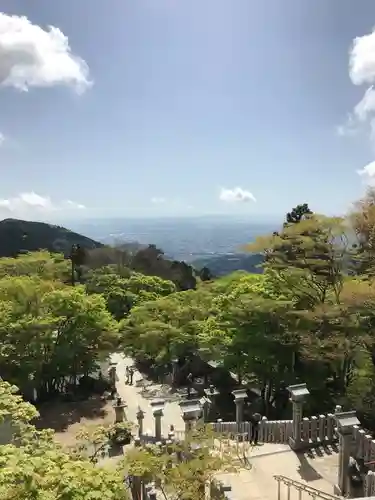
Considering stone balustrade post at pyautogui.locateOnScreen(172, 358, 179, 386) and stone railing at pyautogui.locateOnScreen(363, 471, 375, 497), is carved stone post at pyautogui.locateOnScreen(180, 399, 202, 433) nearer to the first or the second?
stone railing at pyautogui.locateOnScreen(363, 471, 375, 497)

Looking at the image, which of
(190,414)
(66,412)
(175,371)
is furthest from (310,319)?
(66,412)

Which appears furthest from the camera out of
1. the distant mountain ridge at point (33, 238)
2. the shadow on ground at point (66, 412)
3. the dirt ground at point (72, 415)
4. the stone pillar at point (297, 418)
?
the distant mountain ridge at point (33, 238)

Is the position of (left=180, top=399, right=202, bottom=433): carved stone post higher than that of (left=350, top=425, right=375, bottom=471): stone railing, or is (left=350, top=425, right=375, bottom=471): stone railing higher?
(left=180, top=399, right=202, bottom=433): carved stone post

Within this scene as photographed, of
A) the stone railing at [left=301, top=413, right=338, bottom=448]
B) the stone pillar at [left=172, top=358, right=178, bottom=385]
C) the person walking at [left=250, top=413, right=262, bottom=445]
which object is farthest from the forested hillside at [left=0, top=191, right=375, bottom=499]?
the person walking at [left=250, top=413, right=262, bottom=445]

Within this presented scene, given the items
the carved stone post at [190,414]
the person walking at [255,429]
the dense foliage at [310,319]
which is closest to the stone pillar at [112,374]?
the dense foliage at [310,319]

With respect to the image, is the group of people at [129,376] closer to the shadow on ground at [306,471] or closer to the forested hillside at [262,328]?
the forested hillside at [262,328]

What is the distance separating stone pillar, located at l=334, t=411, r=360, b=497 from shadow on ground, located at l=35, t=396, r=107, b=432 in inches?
547

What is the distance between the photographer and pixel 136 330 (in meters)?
26.8

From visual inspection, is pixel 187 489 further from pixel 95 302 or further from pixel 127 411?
pixel 95 302

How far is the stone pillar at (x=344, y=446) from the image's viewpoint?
1024 cm

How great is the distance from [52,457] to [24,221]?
374 feet

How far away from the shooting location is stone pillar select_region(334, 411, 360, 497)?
1024 cm

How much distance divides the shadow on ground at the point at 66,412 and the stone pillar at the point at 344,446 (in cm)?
A: 1389

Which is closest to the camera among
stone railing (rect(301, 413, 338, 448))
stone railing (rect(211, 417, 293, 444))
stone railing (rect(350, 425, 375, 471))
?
stone railing (rect(350, 425, 375, 471))
